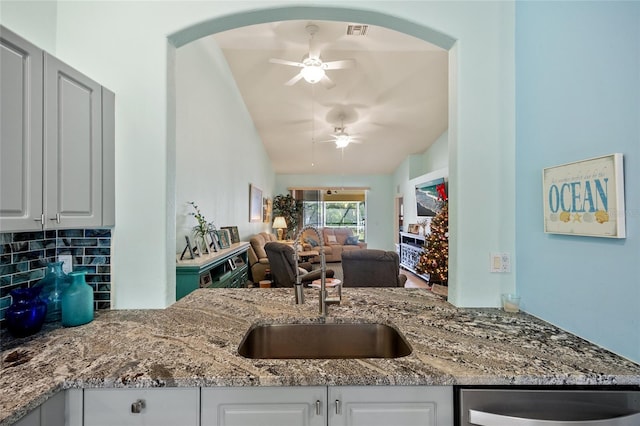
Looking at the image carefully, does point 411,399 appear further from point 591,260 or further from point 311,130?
A: point 311,130

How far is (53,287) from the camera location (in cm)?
135

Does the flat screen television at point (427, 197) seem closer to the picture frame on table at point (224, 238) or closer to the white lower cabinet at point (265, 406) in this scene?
the picture frame on table at point (224, 238)

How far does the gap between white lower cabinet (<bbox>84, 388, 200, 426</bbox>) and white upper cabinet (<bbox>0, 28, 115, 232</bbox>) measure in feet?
2.11

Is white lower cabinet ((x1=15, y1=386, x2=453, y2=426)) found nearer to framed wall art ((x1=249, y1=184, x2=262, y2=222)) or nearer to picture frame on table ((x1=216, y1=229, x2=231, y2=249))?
picture frame on table ((x1=216, y1=229, x2=231, y2=249))

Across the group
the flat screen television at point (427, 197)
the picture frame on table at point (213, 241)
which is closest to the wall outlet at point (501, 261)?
the picture frame on table at point (213, 241)

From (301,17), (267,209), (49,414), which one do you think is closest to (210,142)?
(301,17)

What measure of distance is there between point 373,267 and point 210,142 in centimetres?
254

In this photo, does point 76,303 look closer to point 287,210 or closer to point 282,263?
point 282,263

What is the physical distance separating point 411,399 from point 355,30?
12.7ft

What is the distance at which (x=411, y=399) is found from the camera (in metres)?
0.94

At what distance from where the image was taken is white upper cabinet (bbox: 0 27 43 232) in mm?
967

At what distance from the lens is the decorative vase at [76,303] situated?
4.17ft

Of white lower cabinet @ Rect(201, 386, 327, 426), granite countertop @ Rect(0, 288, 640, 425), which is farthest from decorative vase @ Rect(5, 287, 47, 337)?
white lower cabinet @ Rect(201, 386, 327, 426)

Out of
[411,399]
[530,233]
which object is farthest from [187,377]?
[530,233]
